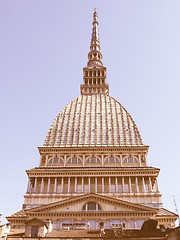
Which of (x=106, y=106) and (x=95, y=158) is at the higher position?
(x=106, y=106)

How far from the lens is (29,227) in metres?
35.0

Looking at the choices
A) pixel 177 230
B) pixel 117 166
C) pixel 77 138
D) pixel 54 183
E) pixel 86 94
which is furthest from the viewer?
pixel 86 94

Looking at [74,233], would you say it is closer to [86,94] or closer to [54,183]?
[54,183]

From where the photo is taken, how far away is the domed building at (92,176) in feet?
158

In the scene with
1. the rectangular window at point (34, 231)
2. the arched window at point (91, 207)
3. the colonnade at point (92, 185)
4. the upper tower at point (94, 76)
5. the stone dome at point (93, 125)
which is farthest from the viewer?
the upper tower at point (94, 76)

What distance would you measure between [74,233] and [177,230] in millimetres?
11736

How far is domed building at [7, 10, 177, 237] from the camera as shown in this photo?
48094 mm

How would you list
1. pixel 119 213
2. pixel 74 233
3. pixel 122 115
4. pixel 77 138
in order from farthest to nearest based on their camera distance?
1. pixel 122 115
2. pixel 77 138
3. pixel 119 213
4. pixel 74 233

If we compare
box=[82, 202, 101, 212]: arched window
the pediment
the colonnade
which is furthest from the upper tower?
box=[82, 202, 101, 212]: arched window

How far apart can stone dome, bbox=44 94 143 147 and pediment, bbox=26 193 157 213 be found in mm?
19903

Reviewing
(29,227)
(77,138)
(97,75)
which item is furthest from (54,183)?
(97,75)

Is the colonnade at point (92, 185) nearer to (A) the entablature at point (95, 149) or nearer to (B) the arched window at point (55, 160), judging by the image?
(B) the arched window at point (55, 160)

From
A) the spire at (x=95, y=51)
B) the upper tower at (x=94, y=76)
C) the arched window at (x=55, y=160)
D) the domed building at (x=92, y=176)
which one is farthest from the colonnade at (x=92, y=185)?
the spire at (x=95, y=51)

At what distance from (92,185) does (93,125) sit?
20296mm
